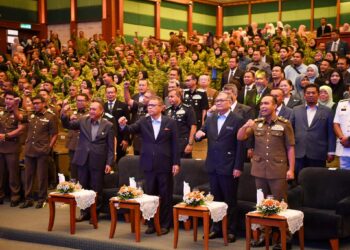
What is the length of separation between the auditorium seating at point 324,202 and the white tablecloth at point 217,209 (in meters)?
0.72

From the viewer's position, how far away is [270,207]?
613cm

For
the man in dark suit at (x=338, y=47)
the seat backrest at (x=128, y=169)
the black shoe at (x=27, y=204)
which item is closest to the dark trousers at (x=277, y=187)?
the seat backrest at (x=128, y=169)

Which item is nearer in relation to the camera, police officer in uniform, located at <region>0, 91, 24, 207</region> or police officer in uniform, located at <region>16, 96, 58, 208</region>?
police officer in uniform, located at <region>16, 96, 58, 208</region>

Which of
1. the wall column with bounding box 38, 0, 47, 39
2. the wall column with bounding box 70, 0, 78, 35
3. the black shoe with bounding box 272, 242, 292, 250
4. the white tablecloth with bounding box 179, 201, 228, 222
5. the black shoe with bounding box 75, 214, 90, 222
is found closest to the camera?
the black shoe with bounding box 272, 242, 292, 250

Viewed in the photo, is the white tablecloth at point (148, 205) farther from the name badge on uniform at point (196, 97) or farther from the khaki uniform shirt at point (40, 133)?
the khaki uniform shirt at point (40, 133)

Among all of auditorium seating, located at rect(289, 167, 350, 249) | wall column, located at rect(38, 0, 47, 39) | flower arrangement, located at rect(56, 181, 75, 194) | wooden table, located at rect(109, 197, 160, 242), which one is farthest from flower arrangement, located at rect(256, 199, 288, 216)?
wall column, located at rect(38, 0, 47, 39)

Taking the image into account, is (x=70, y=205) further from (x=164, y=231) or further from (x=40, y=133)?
(x=40, y=133)

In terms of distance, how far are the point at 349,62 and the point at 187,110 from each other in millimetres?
3766

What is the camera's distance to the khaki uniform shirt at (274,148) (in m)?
6.47

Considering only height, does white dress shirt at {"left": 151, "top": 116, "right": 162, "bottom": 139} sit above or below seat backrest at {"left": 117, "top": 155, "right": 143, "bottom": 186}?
above

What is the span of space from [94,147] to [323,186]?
2.81 m

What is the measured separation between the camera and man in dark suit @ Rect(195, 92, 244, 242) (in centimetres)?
688

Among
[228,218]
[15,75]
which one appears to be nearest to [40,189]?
[228,218]

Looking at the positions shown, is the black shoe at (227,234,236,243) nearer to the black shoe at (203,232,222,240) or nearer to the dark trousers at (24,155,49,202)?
the black shoe at (203,232,222,240)
